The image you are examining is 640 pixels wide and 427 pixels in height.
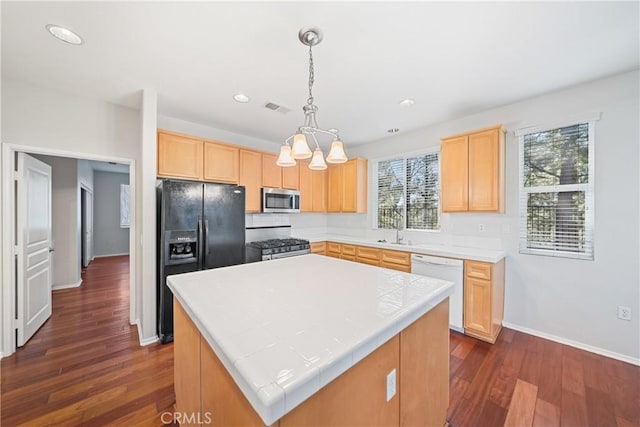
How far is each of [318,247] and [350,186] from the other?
1246mm

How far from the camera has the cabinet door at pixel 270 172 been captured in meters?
3.94

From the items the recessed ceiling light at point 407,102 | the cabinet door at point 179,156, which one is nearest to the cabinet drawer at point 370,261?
the recessed ceiling light at point 407,102

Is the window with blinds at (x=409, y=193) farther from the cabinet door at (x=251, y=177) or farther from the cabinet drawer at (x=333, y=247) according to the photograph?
the cabinet door at (x=251, y=177)

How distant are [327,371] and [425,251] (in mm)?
2694

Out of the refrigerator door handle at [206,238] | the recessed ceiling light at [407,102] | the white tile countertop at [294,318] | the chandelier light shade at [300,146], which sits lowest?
the white tile countertop at [294,318]

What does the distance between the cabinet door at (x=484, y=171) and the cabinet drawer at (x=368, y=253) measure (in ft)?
4.49

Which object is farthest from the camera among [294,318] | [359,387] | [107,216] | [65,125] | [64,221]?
[107,216]

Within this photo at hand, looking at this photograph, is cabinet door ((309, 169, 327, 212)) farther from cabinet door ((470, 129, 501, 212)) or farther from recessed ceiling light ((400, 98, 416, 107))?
cabinet door ((470, 129, 501, 212))

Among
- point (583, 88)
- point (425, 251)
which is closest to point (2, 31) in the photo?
point (425, 251)

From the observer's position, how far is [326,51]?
1.96 metres

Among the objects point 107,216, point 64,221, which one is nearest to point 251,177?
point 64,221

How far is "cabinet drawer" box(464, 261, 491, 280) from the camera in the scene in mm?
2623

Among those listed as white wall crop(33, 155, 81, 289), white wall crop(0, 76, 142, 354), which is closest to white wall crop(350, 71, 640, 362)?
white wall crop(0, 76, 142, 354)

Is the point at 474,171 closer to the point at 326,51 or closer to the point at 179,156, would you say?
the point at 326,51
